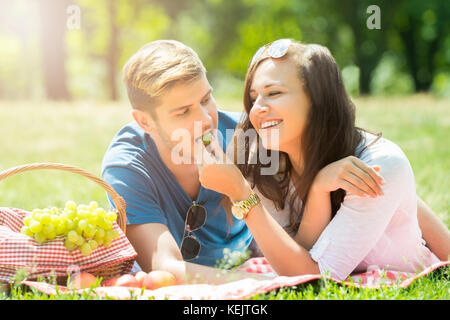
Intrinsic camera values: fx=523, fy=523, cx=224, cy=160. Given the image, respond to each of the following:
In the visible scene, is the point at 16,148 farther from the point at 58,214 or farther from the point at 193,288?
the point at 193,288

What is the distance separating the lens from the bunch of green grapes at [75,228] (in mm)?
2678

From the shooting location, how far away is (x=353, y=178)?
2521mm

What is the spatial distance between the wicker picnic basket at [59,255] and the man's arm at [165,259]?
10 cm

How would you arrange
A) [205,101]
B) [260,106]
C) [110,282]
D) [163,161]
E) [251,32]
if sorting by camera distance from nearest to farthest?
[110,282] < [260,106] < [205,101] < [163,161] < [251,32]

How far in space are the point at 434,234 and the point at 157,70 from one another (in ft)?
6.28

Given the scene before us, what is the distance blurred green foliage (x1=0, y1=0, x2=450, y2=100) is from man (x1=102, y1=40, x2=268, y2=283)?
11.3 meters

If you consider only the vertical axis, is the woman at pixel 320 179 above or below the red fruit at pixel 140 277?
above

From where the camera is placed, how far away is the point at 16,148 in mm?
9688

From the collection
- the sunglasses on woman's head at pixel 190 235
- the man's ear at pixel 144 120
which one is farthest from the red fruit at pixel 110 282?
the man's ear at pixel 144 120

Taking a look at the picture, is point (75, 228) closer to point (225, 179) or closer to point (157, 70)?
point (225, 179)

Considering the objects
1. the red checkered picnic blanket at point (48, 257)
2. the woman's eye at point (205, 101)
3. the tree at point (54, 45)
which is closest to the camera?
the red checkered picnic blanket at point (48, 257)

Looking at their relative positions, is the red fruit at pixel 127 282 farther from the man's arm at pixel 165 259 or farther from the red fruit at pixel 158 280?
the man's arm at pixel 165 259

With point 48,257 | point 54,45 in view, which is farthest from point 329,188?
point 54,45

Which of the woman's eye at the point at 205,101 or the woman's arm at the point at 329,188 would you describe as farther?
the woman's eye at the point at 205,101
